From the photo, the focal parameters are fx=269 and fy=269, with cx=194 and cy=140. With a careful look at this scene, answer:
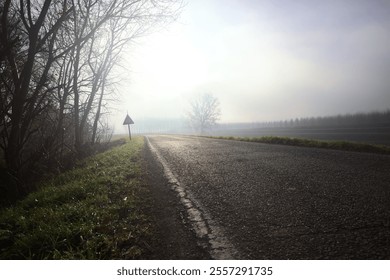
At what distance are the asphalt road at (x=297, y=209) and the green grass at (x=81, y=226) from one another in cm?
83

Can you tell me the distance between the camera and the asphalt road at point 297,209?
239 cm

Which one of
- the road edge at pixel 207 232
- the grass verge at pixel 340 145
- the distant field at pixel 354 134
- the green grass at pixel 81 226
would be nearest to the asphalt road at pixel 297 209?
the road edge at pixel 207 232

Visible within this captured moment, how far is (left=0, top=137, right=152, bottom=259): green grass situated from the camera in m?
2.78

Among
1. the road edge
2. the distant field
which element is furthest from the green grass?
the distant field

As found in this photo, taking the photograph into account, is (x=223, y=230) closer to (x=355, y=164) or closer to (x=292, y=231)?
(x=292, y=231)

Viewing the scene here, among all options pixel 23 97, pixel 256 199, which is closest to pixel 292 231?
pixel 256 199

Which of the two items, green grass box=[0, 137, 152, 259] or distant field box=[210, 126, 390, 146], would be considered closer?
green grass box=[0, 137, 152, 259]

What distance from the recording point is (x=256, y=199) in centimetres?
390

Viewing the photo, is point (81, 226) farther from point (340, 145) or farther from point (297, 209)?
point (340, 145)

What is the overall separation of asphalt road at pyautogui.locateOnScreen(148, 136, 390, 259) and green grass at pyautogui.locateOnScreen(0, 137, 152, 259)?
83 centimetres

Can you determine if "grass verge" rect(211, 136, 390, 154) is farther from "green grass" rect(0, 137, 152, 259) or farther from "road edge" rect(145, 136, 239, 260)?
"green grass" rect(0, 137, 152, 259)

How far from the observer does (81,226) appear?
3328mm

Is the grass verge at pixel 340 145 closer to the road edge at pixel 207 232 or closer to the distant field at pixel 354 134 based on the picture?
the road edge at pixel 207 232
